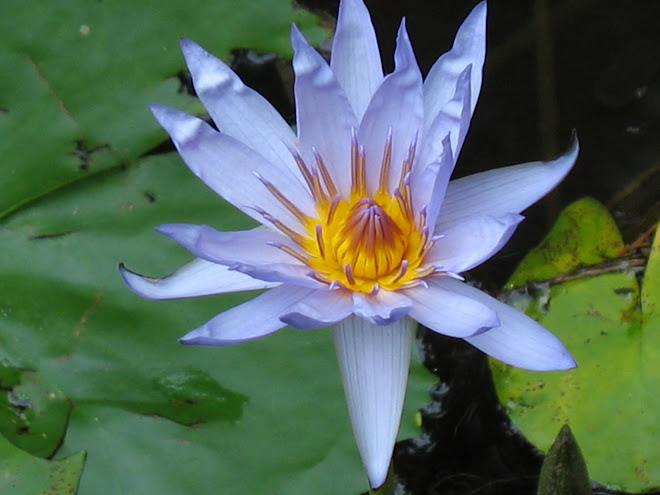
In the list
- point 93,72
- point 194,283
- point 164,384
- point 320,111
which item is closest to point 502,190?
point 320,111

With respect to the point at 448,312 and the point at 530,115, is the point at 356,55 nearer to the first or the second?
the point at 448,312

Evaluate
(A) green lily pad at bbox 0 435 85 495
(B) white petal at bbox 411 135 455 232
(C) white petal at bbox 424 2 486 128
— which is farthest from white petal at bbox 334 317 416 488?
(A) green lily pad at bbox 0 435 85 495

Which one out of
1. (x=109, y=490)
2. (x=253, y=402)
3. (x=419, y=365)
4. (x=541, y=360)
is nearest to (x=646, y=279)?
(x=419, y=365)

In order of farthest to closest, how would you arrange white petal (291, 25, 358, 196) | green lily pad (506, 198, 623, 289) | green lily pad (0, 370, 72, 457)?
1. green lily pad (506, 198, 623, 289)
2. green lily pad (0, 370, 72, 457)
3. white petal (291, 25, 358, 196)

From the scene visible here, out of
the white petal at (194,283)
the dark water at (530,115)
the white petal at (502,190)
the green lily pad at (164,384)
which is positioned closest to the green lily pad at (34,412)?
the green lily pad at (164,384)

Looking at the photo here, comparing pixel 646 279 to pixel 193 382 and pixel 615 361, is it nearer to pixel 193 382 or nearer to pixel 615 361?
pixel 615 361

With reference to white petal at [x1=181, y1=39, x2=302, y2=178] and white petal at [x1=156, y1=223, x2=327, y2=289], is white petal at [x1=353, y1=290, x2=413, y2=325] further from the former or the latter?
white petal at [x1=181, y1=39, x2=302, y2=178]

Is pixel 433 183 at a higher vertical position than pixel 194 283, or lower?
higher
